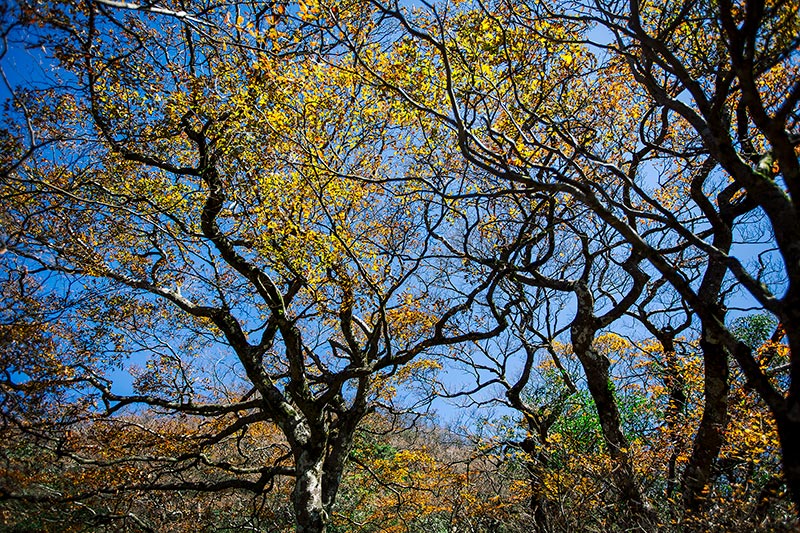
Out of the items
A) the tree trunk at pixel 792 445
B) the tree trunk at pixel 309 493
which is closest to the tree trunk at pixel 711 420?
the tree trunk at pixel 792 445

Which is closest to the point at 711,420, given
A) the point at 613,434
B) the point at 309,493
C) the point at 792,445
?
the point at 613,434

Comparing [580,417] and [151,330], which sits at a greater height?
[151,330]

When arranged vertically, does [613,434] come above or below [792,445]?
above

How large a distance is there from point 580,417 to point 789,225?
8.12m

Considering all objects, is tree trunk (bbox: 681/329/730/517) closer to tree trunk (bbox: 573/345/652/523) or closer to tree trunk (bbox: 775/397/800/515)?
tree trunk (bbox: 573/345/652/523)

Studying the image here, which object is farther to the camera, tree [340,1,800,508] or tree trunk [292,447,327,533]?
tree trunk [292,447,327,533]

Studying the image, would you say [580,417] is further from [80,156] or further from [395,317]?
[80,156]

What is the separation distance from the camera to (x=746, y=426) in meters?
4.21

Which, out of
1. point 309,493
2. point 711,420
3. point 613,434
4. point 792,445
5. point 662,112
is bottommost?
point 792,445

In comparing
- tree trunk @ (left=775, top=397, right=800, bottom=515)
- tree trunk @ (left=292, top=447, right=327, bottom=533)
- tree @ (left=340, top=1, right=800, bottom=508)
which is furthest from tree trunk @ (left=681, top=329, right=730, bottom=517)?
tree trunk @ (left=292, top=447, right=327, bottom=533)

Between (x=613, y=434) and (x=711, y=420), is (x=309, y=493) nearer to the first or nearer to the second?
(x=613, y=434)

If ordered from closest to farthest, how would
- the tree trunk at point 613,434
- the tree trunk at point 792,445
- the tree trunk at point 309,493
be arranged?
the tree trunk at point 792,445, the tree trunk at point 613,434, the tree trunk at point 309,493

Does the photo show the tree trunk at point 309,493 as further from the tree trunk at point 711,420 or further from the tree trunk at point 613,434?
the tree trunk at point 711,420

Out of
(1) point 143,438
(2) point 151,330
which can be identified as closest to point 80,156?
(2) point 151,330
